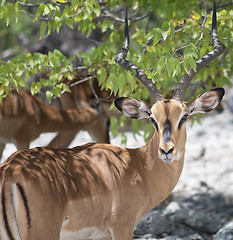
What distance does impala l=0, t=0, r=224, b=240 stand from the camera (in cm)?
350

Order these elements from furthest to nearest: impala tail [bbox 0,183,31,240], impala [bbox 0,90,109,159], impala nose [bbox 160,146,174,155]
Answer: impala [bbox 0,90,109,159] → impala nose [bbox 160,146,174,155] → impala tail [bbox 0,183,31,240]

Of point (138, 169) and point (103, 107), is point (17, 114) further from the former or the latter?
point (138, 169)

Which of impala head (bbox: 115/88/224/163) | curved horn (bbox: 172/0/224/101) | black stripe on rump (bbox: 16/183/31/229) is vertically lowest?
black stripe on rump (bbox: 16/183/31/229)

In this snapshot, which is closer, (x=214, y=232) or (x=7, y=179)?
(x=7, y=179)

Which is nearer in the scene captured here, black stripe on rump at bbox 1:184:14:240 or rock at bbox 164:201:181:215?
black stripe on rump at bbox 1:184:14:240

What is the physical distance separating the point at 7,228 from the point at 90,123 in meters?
4.14

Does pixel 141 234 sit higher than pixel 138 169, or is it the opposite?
pixel 138 169

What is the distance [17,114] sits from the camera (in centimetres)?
717

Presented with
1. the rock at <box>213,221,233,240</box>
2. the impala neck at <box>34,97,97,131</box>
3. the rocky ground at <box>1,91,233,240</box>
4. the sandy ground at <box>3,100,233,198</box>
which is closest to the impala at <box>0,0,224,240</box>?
the rock at <box>213,221,233,240</box>

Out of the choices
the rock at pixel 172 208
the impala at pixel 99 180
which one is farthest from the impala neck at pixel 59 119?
the impala at pixel 99 180

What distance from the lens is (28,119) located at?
718cm

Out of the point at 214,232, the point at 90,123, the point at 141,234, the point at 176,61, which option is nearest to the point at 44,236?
the point at 176,61

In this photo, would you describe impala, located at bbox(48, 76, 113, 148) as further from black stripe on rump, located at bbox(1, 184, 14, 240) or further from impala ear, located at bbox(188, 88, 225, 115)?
black stripe on rump, located at bbox(1, 184, 14, 240)

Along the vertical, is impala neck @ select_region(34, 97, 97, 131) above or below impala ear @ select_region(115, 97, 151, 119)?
below
